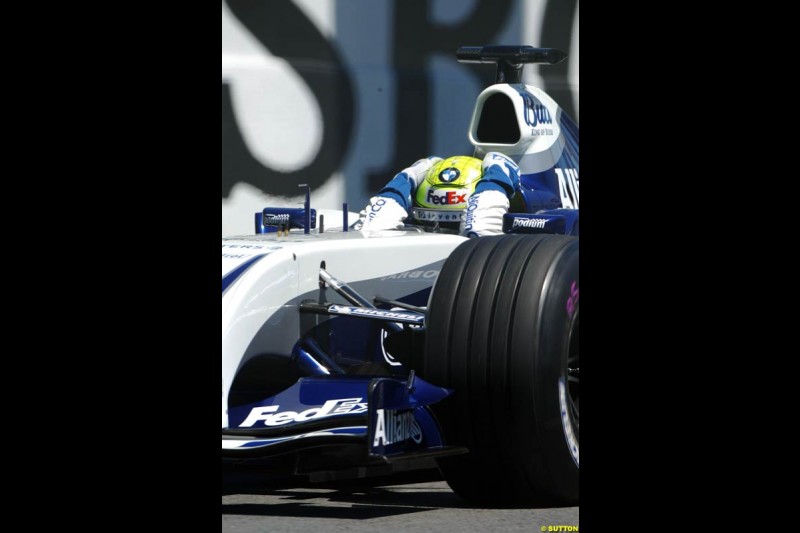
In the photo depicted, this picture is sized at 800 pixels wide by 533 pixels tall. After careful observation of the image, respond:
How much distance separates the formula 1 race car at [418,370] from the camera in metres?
4.88

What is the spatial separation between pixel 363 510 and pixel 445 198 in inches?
97.3

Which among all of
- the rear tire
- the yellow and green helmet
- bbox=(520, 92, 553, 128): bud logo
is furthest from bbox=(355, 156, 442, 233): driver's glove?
the rear tire

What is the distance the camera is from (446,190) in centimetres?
707

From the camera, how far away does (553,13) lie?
1405 centimetres

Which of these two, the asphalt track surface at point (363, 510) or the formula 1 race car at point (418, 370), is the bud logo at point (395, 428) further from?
the asphalt track surface at point (363, 510)

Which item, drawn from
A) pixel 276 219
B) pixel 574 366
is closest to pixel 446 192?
pixel 276 219

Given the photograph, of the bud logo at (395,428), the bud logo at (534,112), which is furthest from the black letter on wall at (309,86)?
the bud logo at (395,428)

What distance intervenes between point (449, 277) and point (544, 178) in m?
2.52

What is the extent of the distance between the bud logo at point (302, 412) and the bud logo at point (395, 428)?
0.14 meters

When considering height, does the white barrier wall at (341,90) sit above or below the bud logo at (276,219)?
above
